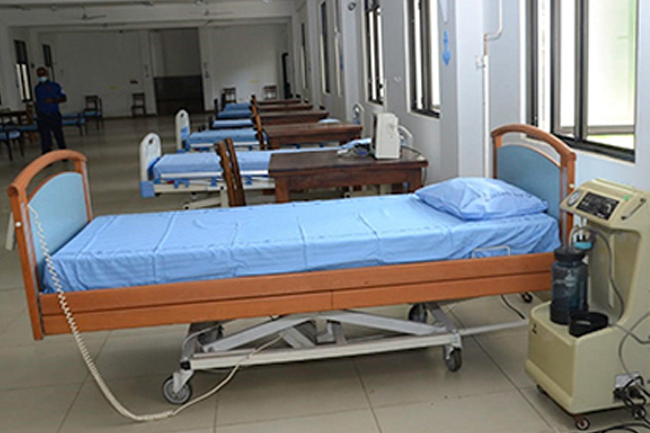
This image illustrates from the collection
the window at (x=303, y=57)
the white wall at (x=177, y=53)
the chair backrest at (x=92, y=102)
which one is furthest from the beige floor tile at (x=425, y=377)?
the white wall at (x=177, y=53)

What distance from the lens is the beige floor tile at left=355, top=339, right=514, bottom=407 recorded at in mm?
2893

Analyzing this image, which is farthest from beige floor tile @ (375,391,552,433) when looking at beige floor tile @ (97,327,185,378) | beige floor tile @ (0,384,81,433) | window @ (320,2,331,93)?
window @ (320,2,331,93)

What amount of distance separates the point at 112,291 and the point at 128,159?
970 centimetres

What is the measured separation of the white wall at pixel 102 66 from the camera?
22.2 metres

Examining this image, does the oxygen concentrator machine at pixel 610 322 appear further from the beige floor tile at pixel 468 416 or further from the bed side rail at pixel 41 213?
the bed side rail at pixel 41 213

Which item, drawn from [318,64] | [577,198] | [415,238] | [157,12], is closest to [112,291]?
[415,238]

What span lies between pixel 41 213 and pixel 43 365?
3.22ft

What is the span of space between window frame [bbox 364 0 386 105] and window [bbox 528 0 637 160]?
437cm

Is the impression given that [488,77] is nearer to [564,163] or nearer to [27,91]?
[564,163]

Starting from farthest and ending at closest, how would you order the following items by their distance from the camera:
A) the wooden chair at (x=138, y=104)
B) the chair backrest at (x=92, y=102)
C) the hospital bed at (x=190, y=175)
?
the wooden chair at (x=138, y=104), the chair backrest at (x=92, y=102), the hospital bed at (x=190, y=175)

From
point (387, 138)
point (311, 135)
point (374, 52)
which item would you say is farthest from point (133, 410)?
point (374, 52)

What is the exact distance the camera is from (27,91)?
19172 mm

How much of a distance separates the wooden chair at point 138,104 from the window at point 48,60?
2.51 metres

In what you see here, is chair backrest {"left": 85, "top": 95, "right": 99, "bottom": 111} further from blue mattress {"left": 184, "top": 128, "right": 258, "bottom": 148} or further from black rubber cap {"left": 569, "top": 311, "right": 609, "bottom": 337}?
black rubber cap {"left": 569, "top": 311, "right": 609, "bottom": 337}
